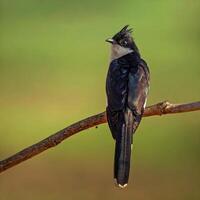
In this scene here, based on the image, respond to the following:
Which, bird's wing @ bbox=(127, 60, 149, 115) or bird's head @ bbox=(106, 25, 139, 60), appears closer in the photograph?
bird's wing @ bbox=(127, 60, 149, 115)

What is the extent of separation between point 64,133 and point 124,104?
1.52ft

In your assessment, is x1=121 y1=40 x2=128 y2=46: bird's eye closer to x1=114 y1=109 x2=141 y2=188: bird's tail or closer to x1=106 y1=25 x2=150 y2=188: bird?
x1=106 y1=25 x2=150 y2=188: bird

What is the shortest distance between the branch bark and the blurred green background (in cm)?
270

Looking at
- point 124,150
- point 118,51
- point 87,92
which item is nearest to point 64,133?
point 124,150

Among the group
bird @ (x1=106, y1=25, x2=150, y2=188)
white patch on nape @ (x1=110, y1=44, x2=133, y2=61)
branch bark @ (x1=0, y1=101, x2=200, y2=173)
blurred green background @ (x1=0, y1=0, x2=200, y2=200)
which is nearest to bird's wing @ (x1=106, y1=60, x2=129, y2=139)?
bird @ (x1=106, y1=25, x2=150, y2=188)

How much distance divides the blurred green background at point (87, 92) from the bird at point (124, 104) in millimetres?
2266

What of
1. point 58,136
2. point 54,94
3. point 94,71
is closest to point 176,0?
point 94,71

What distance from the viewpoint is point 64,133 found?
2.48 metres

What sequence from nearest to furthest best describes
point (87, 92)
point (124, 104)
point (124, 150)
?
point (124, 150), point (124, 104), point (87, 92)

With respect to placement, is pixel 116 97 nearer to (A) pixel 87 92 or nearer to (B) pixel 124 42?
(B) pixel 124 42

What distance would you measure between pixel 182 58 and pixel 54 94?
1286mm

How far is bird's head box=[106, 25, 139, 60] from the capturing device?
340cm

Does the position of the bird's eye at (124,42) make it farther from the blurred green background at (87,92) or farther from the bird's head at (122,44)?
the blurred green background at (87,92)

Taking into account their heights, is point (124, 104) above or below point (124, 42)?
below
